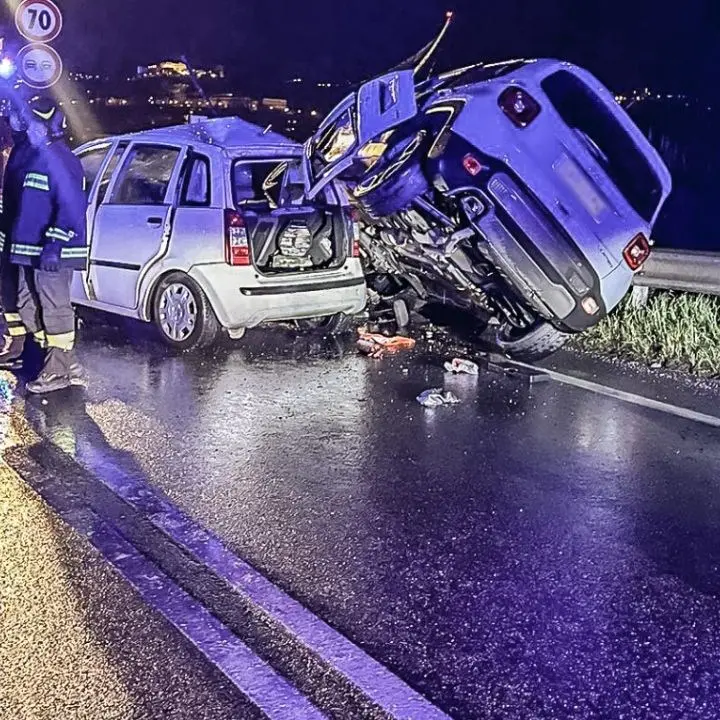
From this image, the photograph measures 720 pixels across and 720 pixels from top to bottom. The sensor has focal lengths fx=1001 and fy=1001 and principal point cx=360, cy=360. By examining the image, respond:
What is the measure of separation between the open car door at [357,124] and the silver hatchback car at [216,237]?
1.79ft

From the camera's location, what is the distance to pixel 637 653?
132 inches

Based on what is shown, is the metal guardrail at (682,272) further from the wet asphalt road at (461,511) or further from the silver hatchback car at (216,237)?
the silver hatchback car at (216,237)

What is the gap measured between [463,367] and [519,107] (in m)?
1.97

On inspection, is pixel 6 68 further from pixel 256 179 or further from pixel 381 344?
pixel 381 344

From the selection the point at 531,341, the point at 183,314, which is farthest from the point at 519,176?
the point at 183,314

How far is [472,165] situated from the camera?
20.8 ft

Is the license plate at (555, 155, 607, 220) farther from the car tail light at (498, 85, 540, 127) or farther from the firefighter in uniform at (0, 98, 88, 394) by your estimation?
the firefighter in uniform at (0, 98, 88, 394)

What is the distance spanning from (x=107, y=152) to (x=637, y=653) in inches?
267

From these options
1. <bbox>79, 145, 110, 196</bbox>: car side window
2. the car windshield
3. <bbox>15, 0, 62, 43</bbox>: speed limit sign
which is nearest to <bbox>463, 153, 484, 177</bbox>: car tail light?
the car windshield

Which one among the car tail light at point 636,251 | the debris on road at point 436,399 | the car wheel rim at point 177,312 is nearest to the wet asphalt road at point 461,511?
the debris on road at point 436,399

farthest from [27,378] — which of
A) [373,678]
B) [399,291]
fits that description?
[373,678]

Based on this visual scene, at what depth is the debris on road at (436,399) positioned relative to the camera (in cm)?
644

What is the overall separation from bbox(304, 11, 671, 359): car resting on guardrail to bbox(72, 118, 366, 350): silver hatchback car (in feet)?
2.76

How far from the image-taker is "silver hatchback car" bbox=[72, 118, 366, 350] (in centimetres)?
763
